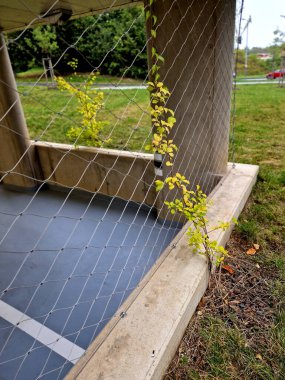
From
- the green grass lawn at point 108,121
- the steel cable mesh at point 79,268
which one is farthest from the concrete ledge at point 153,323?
the green grass lawn at point 108,121

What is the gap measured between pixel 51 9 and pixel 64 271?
2.87 metres

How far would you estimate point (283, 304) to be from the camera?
5.08 feet

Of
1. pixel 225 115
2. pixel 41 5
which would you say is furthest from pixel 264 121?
pixel 41 5

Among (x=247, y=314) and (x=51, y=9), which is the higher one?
(x=51, y=9)

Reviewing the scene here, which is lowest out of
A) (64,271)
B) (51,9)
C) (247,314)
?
(64,271)

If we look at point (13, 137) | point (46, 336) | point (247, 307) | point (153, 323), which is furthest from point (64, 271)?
point (13, 137)

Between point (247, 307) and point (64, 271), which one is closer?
point (247, 307)

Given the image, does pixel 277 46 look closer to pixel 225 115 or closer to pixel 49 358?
pixel 225 115

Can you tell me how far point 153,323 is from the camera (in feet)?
4.25

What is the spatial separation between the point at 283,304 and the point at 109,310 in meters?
1.45

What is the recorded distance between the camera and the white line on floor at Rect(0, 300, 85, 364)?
2.05 meters

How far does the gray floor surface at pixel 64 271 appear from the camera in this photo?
2.05 metres

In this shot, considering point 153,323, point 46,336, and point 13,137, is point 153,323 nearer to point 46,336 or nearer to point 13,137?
point 46,336

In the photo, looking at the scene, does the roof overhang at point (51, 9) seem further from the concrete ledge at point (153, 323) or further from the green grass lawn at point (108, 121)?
the concrete ledge at point (153, 323)
